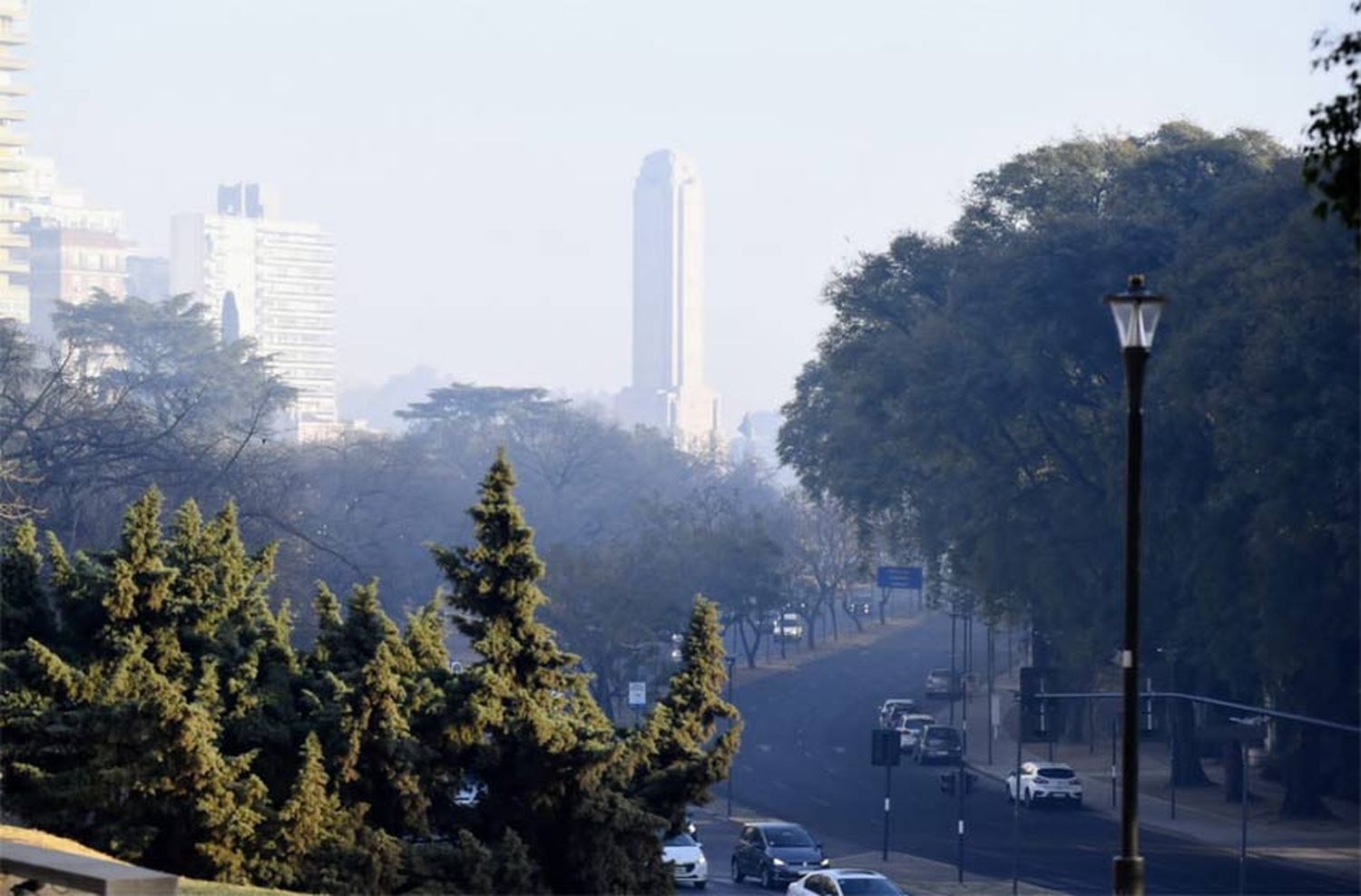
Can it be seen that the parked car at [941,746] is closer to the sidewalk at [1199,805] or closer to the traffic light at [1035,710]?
the sidewalk at [1199,805]

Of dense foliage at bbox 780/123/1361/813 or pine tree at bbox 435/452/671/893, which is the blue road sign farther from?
pine tree at bbox 435/452/671/893

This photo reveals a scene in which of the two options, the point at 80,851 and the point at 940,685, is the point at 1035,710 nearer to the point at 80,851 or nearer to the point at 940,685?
the point at 80,851

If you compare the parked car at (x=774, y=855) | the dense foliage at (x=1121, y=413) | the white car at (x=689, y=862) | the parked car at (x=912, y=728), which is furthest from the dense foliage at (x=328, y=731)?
the parked car at (x=912, y=728)

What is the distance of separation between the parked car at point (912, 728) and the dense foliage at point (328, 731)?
5034 centimetres

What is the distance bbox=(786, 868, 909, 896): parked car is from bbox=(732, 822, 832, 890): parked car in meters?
6.33

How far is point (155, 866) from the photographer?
96.2 ft

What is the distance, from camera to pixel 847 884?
4256cm

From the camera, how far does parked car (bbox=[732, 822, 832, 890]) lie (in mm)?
50719

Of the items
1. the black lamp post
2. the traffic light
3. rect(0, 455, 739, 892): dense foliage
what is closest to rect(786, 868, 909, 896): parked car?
rect(0, 455, 739, 892): dense foliage

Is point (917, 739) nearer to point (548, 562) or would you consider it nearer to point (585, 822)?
point (548, 562)

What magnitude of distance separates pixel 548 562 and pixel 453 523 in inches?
1113

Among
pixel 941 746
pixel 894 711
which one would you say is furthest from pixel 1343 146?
pixel 894 711

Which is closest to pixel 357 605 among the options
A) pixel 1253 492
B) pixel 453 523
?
pixel 1253 492

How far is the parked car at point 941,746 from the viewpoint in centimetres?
7975
